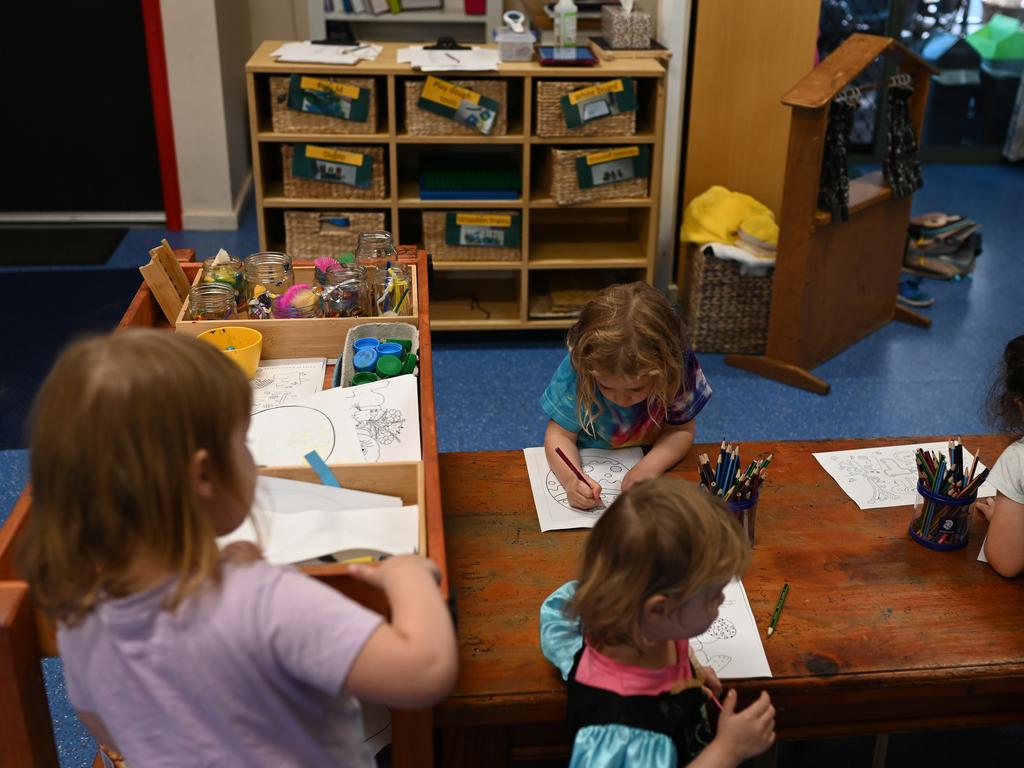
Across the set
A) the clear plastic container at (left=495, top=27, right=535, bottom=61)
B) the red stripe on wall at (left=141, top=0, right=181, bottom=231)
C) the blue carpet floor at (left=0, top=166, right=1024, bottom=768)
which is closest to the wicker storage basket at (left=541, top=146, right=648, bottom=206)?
the clear plastic container at (left=495, top=27, right=535, bottom=61)

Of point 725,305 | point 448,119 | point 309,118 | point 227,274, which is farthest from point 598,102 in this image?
point 227,274

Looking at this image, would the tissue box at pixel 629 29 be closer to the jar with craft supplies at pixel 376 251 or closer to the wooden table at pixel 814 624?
the jar with craft supplies at pixel 376 251

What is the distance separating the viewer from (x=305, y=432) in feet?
5.91

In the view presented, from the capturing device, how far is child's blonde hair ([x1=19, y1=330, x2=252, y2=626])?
37.4 inches

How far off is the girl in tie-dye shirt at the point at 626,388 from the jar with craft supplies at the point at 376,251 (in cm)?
61

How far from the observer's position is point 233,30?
5086mm

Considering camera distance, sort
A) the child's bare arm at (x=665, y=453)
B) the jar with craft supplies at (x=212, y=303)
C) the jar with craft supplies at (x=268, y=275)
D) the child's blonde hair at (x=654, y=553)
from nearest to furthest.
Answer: the child's blonde hair at (x=654, y=553)
the child's bare arm at (x=665, y=453)
the jar with craft supplies at (x=212, y=303)
the jar with craft supplies at (x=268, y=275)

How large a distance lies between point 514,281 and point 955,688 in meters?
3.00

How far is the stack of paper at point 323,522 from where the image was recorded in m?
1.41

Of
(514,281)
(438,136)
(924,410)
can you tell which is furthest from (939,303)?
(438,136)

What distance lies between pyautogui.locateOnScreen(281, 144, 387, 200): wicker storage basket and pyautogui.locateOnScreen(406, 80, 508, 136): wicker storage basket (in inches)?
6.3

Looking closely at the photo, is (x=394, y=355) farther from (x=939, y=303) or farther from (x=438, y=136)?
(x=939, y=303)

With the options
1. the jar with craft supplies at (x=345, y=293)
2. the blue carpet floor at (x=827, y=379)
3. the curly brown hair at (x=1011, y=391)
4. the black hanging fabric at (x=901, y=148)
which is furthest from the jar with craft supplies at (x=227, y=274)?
the black hanging fabric at (x=901, y=148)

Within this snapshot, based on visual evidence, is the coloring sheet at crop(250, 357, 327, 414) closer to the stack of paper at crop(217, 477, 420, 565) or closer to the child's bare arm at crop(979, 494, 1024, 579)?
the stack of paper at crop(217, 477, 420, 565)
